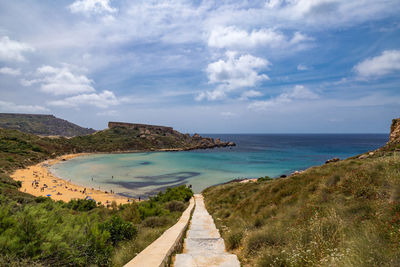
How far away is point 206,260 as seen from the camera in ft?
16.3

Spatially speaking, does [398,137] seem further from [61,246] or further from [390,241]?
[61,246]

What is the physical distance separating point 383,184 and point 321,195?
1955mm

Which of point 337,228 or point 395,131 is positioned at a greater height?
point 395,131

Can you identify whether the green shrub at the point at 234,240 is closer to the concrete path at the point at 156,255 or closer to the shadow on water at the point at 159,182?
the concrete path at the point at 156,255

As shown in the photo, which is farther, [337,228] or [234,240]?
[234,240]

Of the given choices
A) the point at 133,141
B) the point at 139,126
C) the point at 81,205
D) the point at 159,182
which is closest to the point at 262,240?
the point at 81,205

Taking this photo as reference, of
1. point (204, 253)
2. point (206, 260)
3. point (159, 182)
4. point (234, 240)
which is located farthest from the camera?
point (159, 182)

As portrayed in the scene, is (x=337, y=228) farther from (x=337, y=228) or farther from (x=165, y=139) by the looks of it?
(x=165, y=139)

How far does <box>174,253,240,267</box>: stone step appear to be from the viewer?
4.69 m

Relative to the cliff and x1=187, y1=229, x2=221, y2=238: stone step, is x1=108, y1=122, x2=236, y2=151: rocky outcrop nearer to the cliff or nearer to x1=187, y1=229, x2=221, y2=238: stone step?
the cliff

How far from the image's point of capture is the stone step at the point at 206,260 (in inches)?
185

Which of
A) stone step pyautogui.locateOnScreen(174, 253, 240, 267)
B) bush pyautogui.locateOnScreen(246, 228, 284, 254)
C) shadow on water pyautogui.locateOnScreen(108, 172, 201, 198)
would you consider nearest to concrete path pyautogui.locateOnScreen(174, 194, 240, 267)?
stone step pyautogui.locateOnScreen(174, 253, 240, 267)

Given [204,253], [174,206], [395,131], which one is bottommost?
[174,206]

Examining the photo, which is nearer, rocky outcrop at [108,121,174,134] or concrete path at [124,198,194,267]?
concrete path at [124,198,194,267]
